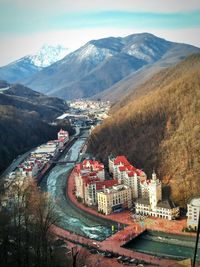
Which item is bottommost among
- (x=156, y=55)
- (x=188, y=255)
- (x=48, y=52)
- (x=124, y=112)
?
(x=188, y=255)

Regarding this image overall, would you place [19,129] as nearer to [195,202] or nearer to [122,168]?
[122,168]

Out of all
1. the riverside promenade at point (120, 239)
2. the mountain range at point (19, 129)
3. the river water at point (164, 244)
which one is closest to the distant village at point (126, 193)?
the riverside promenade at point (120, 239)

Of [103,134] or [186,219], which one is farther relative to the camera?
[103,134]

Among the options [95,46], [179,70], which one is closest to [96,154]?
[179,70]

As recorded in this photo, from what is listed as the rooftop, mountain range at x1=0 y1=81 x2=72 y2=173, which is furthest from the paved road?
the rooftop

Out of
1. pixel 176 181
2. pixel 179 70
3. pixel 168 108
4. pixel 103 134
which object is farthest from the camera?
pixel 179 70

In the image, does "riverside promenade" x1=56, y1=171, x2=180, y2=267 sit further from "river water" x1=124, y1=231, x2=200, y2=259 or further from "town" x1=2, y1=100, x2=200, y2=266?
"river water" x1=124, y1=231, x2=200, y2=259

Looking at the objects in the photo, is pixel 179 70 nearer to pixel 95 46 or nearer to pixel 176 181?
pixel 176 181

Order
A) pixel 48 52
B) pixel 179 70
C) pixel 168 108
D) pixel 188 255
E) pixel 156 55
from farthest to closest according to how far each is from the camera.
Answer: pixel 48 52, pixel 156 55, pixel 179 70, pixel 168 108, pixel 188 255
